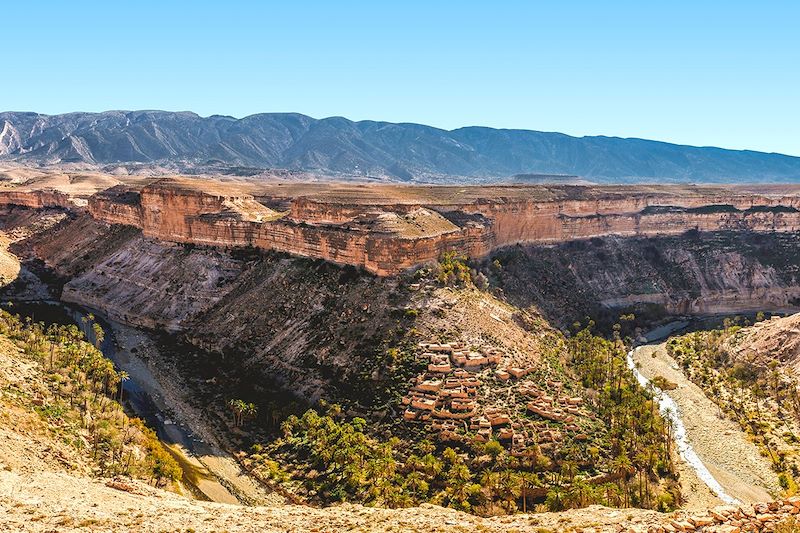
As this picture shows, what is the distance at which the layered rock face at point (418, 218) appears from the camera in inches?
2500

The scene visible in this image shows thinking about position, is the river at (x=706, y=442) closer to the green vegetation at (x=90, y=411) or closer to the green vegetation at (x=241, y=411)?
the green vegetation at (x=241, y=411)

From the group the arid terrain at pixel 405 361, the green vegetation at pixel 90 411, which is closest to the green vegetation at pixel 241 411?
the arid terrain at pixel 405 361

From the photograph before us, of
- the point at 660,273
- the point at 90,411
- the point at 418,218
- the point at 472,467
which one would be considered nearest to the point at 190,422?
the point at 90,411

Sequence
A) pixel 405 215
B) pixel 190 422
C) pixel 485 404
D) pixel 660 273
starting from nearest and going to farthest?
pixel 485 404 < pixel 190 422 < pixel 405 215 < pixel 660 273

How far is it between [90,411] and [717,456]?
4283 cm

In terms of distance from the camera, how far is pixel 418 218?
67750mm

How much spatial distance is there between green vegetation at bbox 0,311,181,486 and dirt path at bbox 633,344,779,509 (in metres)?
32.5

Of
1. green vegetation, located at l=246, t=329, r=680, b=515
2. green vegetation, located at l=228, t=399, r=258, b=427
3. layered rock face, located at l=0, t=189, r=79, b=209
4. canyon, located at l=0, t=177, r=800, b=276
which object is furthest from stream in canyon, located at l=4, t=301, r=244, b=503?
layered rock face, located at l=0, t=189, r=79, b=209

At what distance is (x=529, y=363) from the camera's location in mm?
49312

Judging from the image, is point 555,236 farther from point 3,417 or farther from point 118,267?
point 3,417

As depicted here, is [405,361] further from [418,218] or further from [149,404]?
[418,218]

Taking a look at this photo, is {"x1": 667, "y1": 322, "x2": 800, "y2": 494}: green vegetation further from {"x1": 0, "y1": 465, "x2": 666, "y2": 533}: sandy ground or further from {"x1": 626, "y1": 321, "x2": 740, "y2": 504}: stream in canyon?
{"x1": 0, "y1": 465, "x2": 666, "y2": 533}: sandy ground

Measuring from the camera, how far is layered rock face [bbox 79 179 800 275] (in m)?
63.5

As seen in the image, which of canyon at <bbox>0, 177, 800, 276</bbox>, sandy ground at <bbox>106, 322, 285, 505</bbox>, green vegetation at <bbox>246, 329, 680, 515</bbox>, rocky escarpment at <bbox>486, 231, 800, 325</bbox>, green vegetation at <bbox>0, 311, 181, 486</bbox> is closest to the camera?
green vegetation at <bbox>246, 329, 680, 515</bbox>
